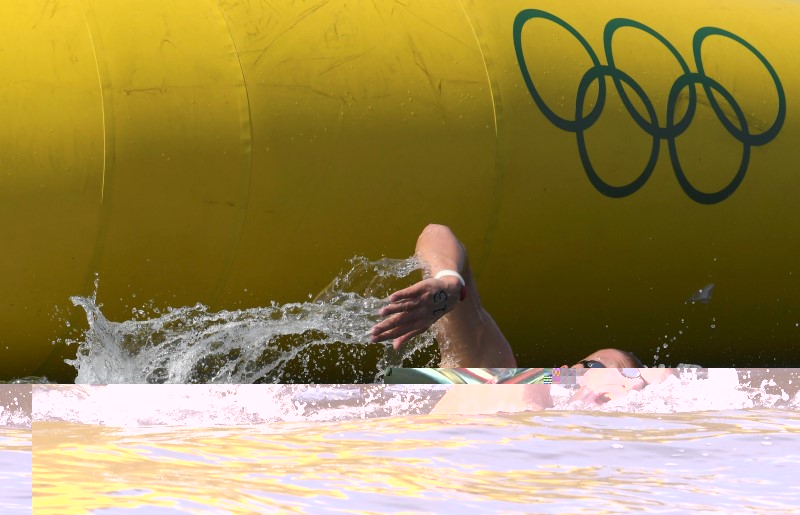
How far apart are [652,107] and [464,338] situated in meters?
1.28

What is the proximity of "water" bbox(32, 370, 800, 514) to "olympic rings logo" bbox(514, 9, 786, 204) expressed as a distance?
0.94 meters

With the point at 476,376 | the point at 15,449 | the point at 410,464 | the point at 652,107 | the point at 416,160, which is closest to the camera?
the point at 410,464

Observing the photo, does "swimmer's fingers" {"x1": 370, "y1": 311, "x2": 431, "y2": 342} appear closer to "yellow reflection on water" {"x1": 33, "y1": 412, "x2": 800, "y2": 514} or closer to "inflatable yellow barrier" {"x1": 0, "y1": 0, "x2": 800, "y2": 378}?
"yellow reflection on water" {"x1": 33, "y1": 412, "x2": 800, "y2": 514}

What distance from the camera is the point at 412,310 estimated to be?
3789 mm

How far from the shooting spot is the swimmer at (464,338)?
3.80 metres

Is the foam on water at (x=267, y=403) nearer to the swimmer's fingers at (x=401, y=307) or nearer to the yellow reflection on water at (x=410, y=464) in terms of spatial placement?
the yellow reflection on water at (x=410, y=464)

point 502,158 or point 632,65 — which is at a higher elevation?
point 632,65

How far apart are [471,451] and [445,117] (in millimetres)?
1678

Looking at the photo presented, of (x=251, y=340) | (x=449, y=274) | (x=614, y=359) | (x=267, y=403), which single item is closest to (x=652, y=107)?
(x=614, y=359)

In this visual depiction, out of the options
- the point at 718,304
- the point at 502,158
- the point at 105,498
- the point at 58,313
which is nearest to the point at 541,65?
the point at 502,158

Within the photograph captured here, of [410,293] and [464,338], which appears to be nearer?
[410,293]

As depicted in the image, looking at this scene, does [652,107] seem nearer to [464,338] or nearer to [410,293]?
[464,338]

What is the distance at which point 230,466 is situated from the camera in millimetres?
2922

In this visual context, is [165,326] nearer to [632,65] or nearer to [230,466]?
[230,466]
